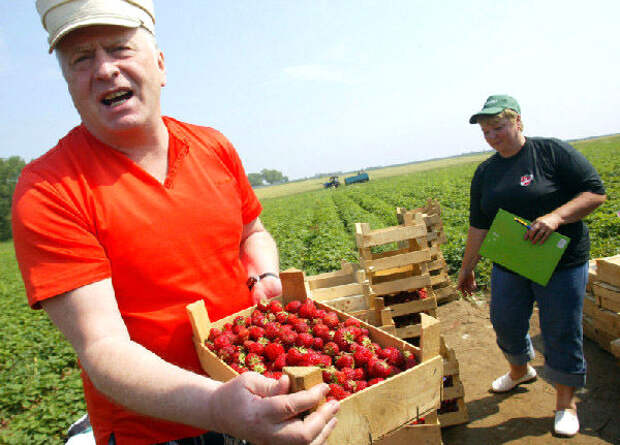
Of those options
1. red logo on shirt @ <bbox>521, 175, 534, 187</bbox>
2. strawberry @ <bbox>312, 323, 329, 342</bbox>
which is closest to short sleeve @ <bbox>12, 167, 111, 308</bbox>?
strawberry @ <bbox>312, 323, 329, 342</bbox>

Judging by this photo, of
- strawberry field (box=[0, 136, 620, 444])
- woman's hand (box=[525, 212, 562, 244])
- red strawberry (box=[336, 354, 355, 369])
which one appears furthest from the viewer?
strawberry field (box=[0, 136, 620, 444])

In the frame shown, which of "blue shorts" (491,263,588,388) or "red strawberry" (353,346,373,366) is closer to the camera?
"red strawberry" (353,346,373,366)

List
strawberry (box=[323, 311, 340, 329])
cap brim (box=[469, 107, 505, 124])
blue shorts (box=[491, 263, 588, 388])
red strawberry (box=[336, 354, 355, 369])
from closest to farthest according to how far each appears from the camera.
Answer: red strawberry (box=[336, 354, 355, 369]) < strawberry (box=[323, 311, 340, 329]) < blue shorts (box=[491, 263, 588, 388]) < cap brim (box=[469, 107, 505, 124])

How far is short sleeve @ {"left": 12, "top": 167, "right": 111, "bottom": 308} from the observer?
127 cm

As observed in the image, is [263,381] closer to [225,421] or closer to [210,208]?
[225,421]

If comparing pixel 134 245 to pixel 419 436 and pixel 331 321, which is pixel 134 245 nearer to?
pixel 331 321

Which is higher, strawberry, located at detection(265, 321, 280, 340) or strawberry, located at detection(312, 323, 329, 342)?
strawberry, located at detection(265, 321, 280, 340)

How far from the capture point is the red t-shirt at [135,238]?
1.31 m

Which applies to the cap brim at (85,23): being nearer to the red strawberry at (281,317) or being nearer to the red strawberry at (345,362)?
the red strawberry at (281,317)

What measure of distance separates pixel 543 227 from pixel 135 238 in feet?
9.74

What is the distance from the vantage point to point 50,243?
4.29 feet

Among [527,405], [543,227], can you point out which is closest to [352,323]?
[543,227]

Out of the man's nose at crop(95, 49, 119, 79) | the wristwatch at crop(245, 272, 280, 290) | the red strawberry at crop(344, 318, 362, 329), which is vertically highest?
the man's nose at crop(95, 49, 119, 79)

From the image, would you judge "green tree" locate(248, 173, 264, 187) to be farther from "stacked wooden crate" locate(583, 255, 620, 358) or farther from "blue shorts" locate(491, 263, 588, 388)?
"blue shorts" locate(491, 263, 588, 388)
